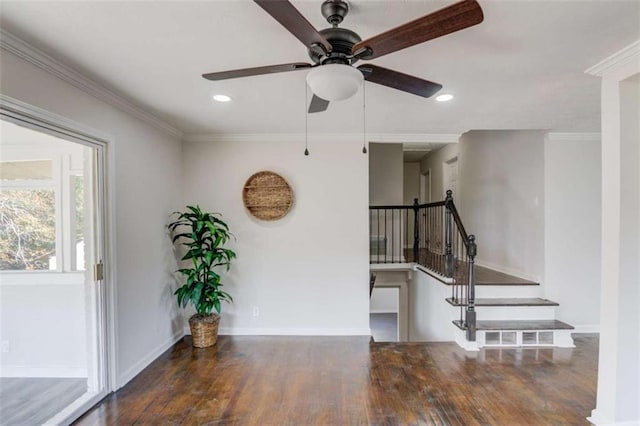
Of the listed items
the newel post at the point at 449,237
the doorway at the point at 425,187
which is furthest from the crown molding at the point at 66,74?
the doorway at the point at 425,187

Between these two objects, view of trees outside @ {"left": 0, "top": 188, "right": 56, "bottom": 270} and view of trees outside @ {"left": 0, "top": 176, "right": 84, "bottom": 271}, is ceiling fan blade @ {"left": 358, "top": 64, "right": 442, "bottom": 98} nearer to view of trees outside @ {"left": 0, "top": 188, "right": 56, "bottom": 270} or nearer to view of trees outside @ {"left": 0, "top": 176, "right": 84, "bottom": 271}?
view of trees outside @ {"left": 0, "top": 176, "right": 84, "bottom": 271}

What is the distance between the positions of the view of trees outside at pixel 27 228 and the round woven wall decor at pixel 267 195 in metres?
1.92

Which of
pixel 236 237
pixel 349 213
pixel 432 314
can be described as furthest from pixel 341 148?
pixel 432 314

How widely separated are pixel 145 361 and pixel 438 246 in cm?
450

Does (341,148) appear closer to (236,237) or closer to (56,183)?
(236,237)

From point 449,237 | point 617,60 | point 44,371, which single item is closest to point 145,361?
point 44,371

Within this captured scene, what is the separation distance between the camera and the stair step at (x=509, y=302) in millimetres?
3804

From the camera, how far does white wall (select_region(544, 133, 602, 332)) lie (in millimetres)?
4137

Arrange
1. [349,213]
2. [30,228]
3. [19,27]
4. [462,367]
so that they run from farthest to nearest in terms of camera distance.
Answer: [349,213] → [462,367] → [30,228] → [19,27]

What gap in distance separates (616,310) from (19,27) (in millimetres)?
3926

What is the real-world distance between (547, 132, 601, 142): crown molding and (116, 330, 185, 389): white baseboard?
510cm

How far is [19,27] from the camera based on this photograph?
5.88 feet

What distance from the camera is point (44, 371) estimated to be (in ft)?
8.99

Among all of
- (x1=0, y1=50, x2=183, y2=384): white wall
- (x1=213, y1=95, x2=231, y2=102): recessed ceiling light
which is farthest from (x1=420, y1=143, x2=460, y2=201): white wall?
(x1=0, y1=50, x2=183, y2=384): white wall
